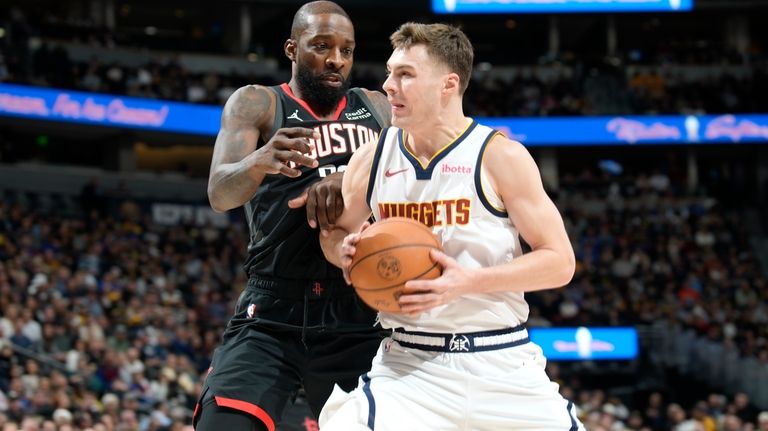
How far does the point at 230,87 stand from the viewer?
26.0 metres

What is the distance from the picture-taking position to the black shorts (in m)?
4.86

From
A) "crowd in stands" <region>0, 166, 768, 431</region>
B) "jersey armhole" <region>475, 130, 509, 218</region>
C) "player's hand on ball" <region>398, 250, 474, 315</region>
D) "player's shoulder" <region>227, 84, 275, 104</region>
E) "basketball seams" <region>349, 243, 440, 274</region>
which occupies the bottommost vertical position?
"crowd in stands" <region>0, 166, 768, 431</region>

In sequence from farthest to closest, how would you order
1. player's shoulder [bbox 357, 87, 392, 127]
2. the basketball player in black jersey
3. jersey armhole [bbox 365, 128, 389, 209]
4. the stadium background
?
the stadium background
player's shoulder [bbox 357, 87, 392, 127]
the basketball player in black jersey
jersey armhole [bbox 365, 128, 389, 209]

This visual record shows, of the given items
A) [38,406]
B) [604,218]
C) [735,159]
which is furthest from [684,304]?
[38,406]

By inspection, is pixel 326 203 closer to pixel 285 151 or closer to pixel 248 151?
pixel 285 151

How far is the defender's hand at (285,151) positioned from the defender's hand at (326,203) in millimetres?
122

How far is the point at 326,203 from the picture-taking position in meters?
4.38

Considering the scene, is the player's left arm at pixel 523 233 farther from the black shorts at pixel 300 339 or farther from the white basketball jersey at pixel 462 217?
the black shorts at pixel 300 339

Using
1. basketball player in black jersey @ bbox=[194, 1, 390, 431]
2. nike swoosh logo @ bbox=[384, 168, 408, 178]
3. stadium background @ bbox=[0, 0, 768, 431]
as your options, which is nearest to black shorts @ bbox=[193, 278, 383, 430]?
basketball player in black jersey @ bbox=[194, 1, 390, 431]

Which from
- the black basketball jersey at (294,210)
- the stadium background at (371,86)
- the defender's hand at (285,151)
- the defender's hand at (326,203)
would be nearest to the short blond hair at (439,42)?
the defender's hand at (285,151)

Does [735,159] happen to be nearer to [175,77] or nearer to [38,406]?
[175,77]

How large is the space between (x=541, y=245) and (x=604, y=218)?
73.5 feet

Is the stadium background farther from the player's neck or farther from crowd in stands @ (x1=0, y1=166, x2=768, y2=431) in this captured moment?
the player's neck

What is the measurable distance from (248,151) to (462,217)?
1.31m
